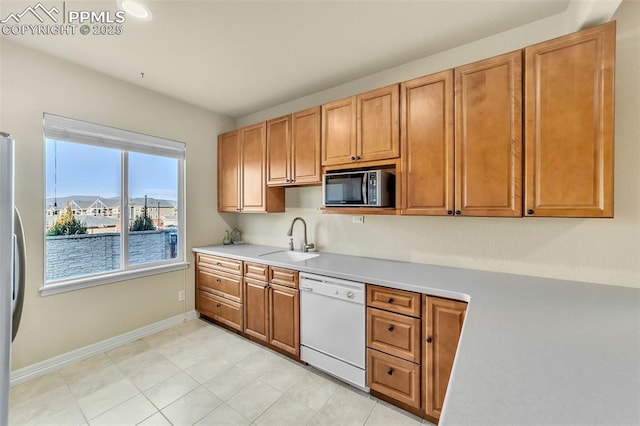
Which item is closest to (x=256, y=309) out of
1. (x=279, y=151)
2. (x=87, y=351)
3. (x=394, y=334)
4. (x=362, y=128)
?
(x=394, y=334)

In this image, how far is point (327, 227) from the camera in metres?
2.92

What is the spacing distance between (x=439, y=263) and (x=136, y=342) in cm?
309

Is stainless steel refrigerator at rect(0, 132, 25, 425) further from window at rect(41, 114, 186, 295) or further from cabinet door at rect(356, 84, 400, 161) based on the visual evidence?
cabinet door at rect(356, 84, 400, 161)

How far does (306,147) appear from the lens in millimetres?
2656

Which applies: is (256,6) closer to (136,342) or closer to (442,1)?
(442,1)

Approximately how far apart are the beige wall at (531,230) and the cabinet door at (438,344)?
643 millimetres

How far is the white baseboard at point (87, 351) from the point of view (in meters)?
2.10

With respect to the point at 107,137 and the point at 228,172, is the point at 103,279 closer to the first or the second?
the point at 107,137

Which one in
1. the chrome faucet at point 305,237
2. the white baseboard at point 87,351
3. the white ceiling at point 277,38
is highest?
the white ceiling at point 277,38

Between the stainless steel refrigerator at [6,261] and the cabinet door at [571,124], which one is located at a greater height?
the cabinet door at [571,124]

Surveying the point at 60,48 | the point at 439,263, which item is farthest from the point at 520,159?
the point at 60,48

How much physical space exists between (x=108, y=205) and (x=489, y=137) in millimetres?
3445

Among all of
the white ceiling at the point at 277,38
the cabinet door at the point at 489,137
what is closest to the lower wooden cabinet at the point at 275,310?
the cabinet door at the point at 489,137

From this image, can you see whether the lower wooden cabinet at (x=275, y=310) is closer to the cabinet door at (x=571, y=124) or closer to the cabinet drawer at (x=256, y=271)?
the cabinet drawer at (x=256, y=271)
